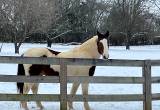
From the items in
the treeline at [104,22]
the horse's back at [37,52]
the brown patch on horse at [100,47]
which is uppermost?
the brown patch on horse at [100,47]

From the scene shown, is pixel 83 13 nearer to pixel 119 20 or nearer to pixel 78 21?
pixel 78 21


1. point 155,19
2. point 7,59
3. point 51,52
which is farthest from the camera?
point 155,19

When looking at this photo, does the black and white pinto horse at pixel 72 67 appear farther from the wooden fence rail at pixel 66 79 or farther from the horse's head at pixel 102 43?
the wooden fence rail at pixel 66 79

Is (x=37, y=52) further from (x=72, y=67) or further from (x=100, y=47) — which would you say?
(x=100, y=47)

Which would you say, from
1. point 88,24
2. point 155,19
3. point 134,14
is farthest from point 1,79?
point 155,19

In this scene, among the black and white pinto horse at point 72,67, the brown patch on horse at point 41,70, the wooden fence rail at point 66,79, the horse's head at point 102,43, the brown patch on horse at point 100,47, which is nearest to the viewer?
the wooden fence rail at point 66,79

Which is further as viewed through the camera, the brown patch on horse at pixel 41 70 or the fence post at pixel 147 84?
the brown patch on horse at pixel 41 70

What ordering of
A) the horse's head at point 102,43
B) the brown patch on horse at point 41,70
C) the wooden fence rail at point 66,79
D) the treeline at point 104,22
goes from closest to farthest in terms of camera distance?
the wooden fence rail at point 66,79 → the horse's head at point 102,43 → the brown patch on horse at point 41,70 → the treeline at point 104,22

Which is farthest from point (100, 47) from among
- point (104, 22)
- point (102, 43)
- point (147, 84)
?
point (104, 22)

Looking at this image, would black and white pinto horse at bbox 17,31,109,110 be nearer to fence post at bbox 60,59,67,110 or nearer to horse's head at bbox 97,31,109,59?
horse's head at bbox 97,31,109,59

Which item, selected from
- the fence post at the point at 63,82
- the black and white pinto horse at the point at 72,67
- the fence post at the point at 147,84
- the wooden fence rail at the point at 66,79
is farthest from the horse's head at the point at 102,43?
the fence post at the point at 63,82

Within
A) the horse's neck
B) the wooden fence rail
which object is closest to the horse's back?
the horse's neck

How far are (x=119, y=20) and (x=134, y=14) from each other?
2762 mm

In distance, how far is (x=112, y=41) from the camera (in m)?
65.4
